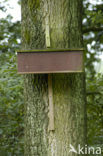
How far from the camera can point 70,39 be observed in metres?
1.97

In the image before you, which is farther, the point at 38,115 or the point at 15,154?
the point at 15,154

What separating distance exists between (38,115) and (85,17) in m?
3.36

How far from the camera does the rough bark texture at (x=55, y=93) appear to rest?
1.93 metres

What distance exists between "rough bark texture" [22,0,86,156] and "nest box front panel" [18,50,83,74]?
182mm

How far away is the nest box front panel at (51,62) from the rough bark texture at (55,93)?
182 mm

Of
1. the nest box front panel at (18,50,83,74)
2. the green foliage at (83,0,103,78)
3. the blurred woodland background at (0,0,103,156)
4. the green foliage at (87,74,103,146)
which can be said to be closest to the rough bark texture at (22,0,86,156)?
the nest box front panel at (18,50,83,74)

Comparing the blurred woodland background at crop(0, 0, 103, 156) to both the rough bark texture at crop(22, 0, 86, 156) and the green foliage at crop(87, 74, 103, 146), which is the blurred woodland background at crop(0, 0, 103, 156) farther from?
the rough bark texture at crop(22, 0, 86, 156)

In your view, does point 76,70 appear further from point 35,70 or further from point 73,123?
point 73,123

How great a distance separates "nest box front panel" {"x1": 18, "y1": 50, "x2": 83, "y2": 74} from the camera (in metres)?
1.78

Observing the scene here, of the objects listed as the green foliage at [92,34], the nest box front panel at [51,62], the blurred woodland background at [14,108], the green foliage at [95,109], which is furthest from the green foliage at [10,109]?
the green foliage at [92,34]

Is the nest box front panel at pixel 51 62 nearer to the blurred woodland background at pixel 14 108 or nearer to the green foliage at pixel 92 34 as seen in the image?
the blurred woodland background at pixel 14 108

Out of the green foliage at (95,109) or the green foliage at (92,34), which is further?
the green foliage at (92,34)

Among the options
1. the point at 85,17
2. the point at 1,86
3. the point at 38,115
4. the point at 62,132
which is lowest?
the point at 62,132

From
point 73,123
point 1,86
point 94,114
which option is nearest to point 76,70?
point 73,123
